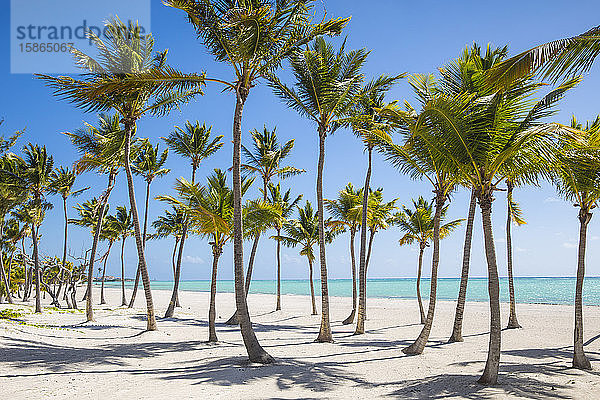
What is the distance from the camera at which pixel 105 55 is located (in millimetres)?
12766

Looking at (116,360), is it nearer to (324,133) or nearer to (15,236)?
(324,133)

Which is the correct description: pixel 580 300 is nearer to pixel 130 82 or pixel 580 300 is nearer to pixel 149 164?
pixel 130 82

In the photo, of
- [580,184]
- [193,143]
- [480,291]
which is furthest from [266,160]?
[480,291]

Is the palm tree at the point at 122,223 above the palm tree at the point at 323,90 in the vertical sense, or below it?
below

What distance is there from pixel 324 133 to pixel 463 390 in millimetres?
8477

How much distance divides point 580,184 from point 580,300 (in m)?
2.51

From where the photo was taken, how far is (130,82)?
352 inches

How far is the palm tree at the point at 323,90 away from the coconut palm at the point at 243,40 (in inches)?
72.5

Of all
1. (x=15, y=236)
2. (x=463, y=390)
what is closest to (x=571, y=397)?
(x=463, y=390)

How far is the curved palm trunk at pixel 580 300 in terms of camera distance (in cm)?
888

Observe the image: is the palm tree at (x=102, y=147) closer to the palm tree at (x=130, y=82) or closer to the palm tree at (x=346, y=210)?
the palm tree at (x=130, y=82)

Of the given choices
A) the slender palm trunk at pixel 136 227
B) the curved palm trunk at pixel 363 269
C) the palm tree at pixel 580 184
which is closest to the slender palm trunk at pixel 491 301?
the palm tree at pixel 580 184

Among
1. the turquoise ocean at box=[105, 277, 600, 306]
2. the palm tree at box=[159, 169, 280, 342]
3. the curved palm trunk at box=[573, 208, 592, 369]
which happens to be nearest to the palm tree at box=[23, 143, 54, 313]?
the palm tree at box=[159, 169, 280, 342]

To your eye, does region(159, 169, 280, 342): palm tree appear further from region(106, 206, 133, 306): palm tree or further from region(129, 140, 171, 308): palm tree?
region(106, 206, 133, 306): palm tree
